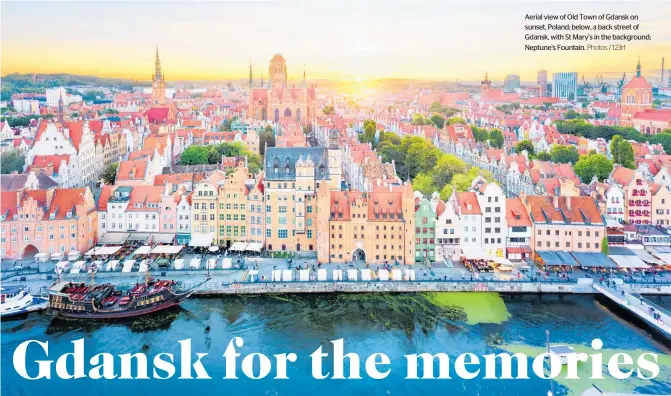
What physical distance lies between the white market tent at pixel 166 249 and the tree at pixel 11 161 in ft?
93.0

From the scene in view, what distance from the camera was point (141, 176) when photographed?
184ft

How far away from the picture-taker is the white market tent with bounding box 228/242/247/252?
44125 millimetres

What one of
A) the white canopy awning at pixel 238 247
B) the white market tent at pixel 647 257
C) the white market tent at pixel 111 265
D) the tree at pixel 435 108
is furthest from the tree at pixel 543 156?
the tree at pixel 435 108

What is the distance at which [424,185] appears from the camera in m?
58.6

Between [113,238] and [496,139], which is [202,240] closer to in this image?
[113,238]

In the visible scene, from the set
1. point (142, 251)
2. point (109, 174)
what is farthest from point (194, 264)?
point (109, 174)

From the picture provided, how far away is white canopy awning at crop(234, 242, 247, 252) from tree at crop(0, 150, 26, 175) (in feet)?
105

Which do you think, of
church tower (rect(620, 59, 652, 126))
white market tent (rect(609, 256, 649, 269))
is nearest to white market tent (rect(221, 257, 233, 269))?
white market tent (rect(609, 256, 649, 269))

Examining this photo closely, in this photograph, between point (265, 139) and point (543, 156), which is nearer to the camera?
point (543, 156)

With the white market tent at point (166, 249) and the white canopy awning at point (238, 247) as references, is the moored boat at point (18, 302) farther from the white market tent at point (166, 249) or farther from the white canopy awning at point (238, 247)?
the white canopy awning at point (238, 247)

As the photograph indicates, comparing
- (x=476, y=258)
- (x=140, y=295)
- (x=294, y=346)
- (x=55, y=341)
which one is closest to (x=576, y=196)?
(x=476, y=258)

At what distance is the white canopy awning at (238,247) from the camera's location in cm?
4412

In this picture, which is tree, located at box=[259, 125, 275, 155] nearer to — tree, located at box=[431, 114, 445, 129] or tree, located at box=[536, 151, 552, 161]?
tree, located at box=[536, 151, 552, 161]

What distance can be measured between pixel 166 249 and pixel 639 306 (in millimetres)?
30715
